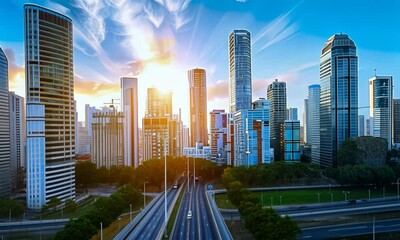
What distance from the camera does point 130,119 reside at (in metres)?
80.8

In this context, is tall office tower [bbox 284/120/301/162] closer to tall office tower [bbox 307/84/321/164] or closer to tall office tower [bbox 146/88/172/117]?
tall office tower [bbox 307/84/321/164]

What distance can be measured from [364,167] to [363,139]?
985 centimetres

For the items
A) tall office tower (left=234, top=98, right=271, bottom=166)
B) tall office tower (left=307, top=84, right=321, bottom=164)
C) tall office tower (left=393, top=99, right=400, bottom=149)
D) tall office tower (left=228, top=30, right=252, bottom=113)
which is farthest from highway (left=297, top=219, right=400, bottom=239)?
tall office tower (left=393, top=99, right=400, bottom=149)

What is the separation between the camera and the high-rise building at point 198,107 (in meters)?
122

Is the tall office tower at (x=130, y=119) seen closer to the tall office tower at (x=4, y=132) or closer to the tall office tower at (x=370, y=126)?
the tall office tower at (x=4, y=132)

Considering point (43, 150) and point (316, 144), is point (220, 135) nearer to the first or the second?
point (316, 144)

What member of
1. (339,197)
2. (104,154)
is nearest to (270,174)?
(339,197)

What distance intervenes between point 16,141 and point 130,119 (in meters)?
31.6

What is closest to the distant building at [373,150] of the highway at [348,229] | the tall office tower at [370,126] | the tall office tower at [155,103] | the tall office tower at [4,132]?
the highway at [348,229]

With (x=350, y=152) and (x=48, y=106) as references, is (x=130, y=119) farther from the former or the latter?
(x=350, y=152)

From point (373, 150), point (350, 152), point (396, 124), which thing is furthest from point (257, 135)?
point (396, 124)

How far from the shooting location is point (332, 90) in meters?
61.6

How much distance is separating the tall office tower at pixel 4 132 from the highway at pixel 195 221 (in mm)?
30449

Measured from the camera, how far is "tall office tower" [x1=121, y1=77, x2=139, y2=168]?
7694 cm
